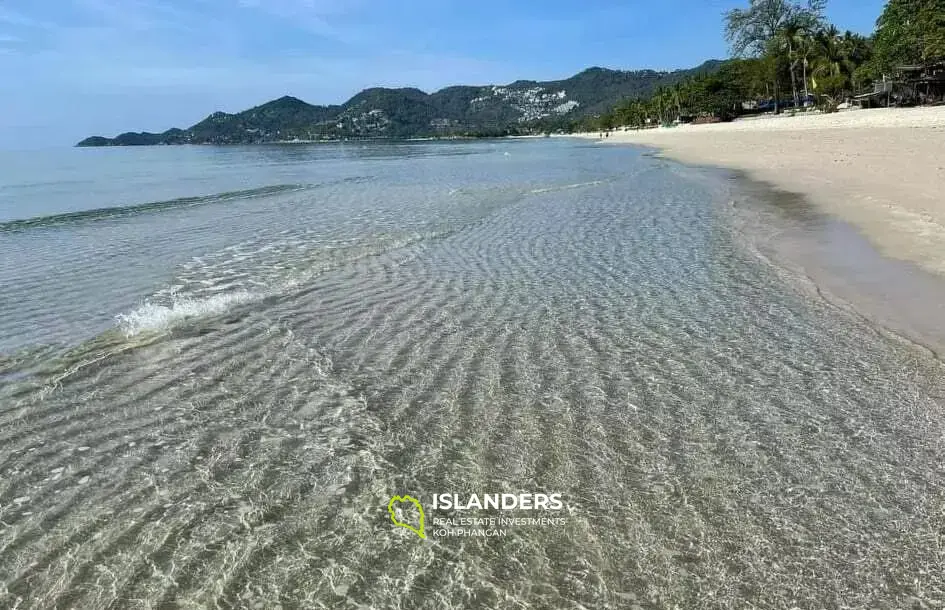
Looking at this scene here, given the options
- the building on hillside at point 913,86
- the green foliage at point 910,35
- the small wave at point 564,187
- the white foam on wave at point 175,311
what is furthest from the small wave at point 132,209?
the building on hillside at point 913,86

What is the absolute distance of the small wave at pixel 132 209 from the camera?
1966cm

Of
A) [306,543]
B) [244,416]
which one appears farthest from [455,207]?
[306,543]

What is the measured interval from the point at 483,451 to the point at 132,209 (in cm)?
2386

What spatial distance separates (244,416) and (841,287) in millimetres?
8559

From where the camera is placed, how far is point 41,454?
487 centimetres

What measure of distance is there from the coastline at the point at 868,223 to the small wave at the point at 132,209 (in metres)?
22.0

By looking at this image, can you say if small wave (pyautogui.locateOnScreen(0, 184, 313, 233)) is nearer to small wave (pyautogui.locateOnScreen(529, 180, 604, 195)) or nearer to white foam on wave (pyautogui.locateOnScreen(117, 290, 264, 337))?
small wave (pyautogui.locateOnScreen(529, 180, 604, 195))

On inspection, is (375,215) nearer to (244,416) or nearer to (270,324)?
(270,324)

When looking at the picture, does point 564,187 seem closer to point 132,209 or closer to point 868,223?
point 868,223

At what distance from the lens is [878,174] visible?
62.6ft

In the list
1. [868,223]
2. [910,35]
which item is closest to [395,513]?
[868,223]

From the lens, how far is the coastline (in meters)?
7.66

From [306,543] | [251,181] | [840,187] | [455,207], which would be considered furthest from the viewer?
[251,181]

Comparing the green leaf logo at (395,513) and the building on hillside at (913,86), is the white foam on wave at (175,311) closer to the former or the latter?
the green leaf logo at (395,513)
